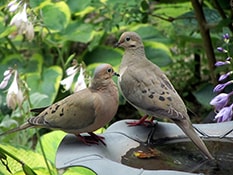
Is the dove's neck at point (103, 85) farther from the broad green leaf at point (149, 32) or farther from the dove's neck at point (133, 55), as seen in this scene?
the broad green leaf at point (149, 32)

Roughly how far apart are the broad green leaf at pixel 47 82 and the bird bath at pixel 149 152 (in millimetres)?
1932

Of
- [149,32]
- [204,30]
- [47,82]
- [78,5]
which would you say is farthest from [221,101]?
[78,5]

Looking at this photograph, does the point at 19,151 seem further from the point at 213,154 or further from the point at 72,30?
the point at 72,30

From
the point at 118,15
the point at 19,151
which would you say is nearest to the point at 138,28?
the point at 118,15

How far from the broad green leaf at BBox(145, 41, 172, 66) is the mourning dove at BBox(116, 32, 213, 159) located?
1986mm

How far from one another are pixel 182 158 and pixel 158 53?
98.7 inches

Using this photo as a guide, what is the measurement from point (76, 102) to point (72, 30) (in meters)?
2.55

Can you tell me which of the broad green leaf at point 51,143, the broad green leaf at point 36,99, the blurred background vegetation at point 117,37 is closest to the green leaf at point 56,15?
the blurred background vegetation at point 117,37

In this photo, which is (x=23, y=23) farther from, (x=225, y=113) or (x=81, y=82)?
(x=225, y=113)

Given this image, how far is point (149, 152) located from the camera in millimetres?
1914

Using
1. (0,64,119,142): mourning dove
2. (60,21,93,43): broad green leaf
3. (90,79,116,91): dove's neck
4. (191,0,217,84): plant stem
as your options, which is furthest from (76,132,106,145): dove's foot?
(60,21,93,43): broad green leaf

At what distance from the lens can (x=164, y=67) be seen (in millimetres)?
4238

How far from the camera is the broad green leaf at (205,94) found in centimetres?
395

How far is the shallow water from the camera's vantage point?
180cm
